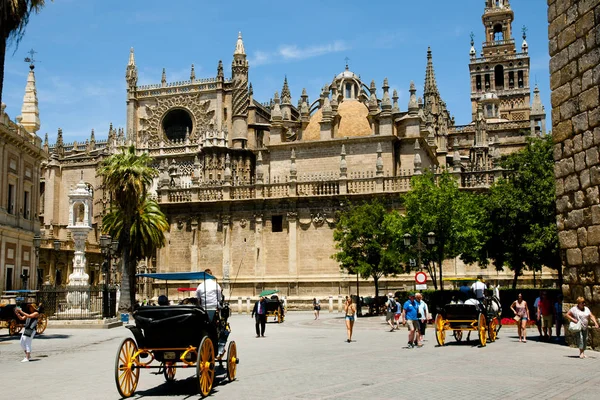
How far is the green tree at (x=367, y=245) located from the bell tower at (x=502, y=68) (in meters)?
60.8

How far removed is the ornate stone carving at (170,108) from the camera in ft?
204

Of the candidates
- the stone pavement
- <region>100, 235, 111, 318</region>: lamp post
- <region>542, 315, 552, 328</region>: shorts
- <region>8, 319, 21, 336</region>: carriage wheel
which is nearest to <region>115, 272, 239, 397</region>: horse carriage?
the stone pavement

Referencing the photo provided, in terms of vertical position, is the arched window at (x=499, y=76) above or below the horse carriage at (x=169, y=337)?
above

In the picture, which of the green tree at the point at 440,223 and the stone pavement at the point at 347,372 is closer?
the stone pavement at the point at 347,372

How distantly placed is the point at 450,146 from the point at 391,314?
5210 cm

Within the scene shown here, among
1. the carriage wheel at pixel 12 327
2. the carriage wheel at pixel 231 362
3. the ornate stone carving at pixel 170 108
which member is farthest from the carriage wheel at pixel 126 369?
the ornate stone carving at pixel 170 108

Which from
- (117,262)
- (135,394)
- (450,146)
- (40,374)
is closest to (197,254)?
(117,262)

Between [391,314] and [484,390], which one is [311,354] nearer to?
[484,390]

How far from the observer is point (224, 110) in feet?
202

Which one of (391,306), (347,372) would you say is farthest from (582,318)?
(391,306)

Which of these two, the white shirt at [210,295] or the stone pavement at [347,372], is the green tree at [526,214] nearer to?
the stone pavement at [347,372]

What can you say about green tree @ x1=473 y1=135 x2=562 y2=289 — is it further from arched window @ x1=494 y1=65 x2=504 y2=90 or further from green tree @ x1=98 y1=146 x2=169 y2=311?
Answer: arched window @ x1=494 y1=65 x2=504 y2=90

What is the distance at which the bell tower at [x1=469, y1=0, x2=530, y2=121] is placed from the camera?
8919 centimetres

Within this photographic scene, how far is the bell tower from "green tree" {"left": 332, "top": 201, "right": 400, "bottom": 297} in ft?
200
